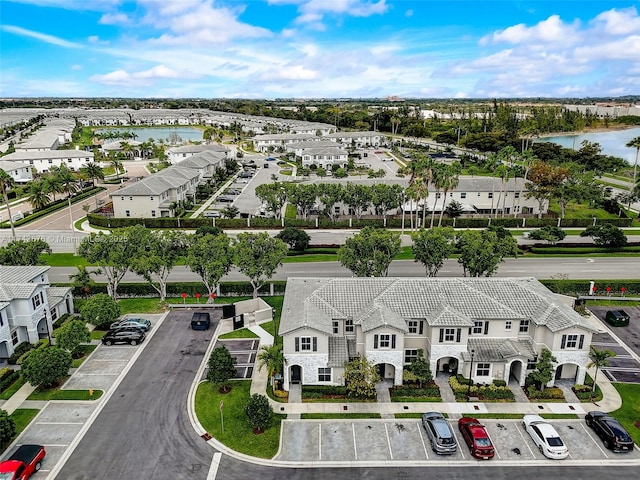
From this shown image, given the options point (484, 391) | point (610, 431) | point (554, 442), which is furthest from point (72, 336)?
point (610, 431)

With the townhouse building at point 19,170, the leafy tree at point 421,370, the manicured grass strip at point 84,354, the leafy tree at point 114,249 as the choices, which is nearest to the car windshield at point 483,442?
the leafy tree at point 421,370

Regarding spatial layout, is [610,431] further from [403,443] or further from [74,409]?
[74,409]

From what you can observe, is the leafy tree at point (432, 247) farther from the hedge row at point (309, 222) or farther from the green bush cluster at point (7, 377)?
the green bush cluster at point (7, 377)

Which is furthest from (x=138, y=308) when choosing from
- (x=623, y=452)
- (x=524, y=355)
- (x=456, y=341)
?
(x=623, y=452)

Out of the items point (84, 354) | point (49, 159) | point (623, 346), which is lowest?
point (623, 346)

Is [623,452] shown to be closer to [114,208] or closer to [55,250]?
[55,250]

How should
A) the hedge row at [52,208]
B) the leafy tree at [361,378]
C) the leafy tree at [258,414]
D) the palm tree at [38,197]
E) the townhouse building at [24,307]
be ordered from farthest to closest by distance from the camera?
the palm tree at [38,197] → the hedge row at [52,208] → the townhouse building at [24,307] → the leafy tree at [361,378] → the leafy tree at [258,414]
